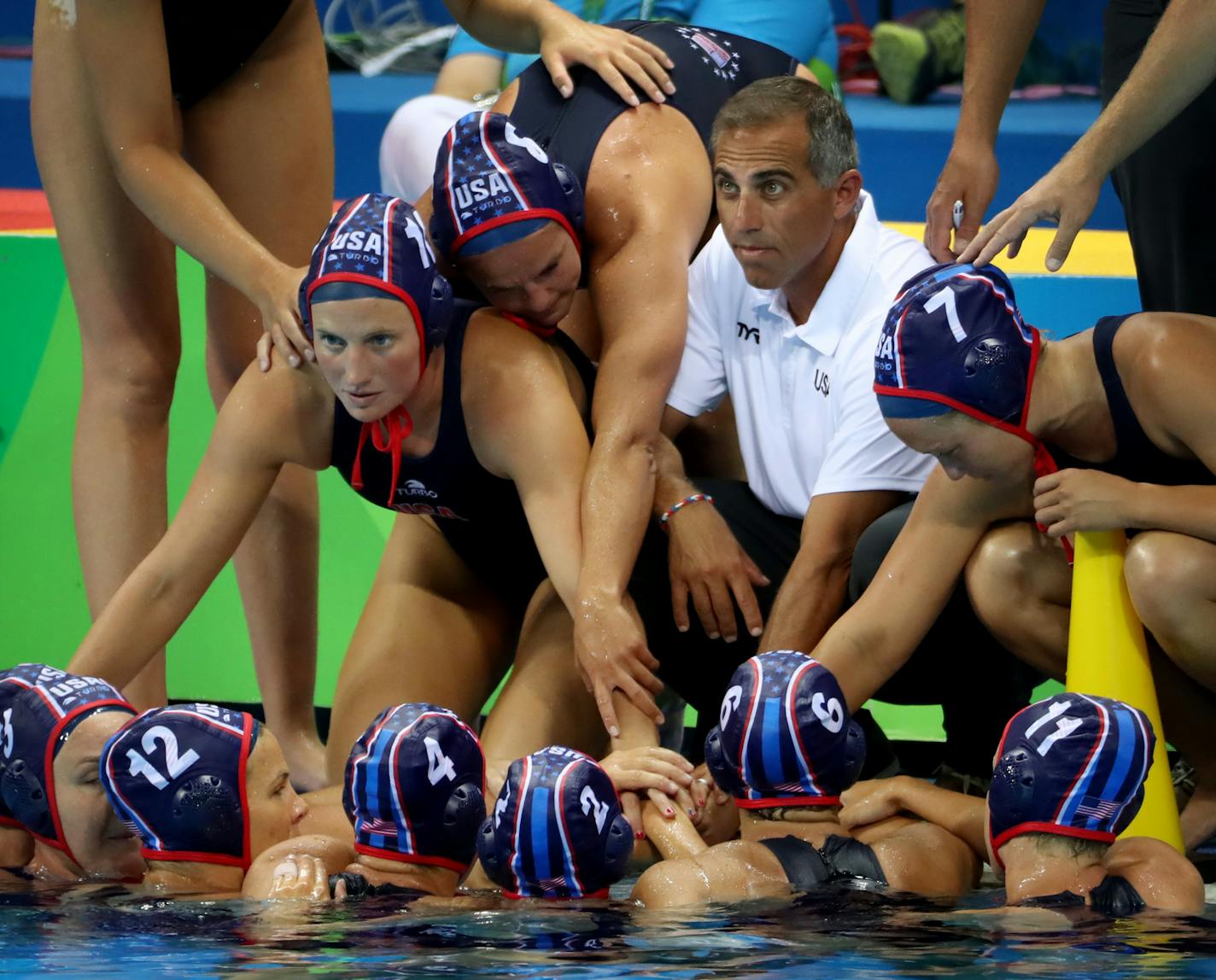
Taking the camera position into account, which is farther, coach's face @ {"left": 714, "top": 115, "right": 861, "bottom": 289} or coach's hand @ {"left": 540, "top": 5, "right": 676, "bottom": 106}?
coach's hand @ {"left": 540, "top": 5, "right": 676, "bottom": 106}

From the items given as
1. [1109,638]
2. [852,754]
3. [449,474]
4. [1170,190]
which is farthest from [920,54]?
[852,754]

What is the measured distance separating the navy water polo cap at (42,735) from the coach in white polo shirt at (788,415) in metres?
1.23

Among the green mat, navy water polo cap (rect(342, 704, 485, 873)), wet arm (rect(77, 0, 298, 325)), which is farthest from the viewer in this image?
the green mat

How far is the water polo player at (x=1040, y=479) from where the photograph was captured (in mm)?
3252

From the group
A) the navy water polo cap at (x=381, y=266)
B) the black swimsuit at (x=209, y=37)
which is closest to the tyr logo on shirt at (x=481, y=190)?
the navy water polo cap at (x=381, y=266)

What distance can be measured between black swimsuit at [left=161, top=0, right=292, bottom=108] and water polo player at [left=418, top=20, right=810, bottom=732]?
518 millimetres

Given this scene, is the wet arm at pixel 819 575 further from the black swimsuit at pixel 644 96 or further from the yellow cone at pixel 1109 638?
the black swimsuit at pixel 644 96

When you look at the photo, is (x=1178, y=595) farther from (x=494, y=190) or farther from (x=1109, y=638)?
(x=494, y=190)

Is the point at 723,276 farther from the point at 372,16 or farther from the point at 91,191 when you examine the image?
the point at 372,16

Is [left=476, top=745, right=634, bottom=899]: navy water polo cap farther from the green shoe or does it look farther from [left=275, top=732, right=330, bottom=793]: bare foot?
the green shoe

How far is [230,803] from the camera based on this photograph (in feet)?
11.1

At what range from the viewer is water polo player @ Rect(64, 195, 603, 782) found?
11.4ft

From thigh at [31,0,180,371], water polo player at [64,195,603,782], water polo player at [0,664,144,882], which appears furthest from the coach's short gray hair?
water polo player at [0,664,144,882]

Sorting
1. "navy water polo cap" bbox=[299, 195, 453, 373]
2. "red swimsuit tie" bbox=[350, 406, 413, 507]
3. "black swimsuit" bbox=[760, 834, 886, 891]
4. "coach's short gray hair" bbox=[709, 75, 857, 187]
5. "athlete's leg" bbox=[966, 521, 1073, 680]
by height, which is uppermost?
"coach's short gray hair" bbox=[709, 75, 857, 187]
